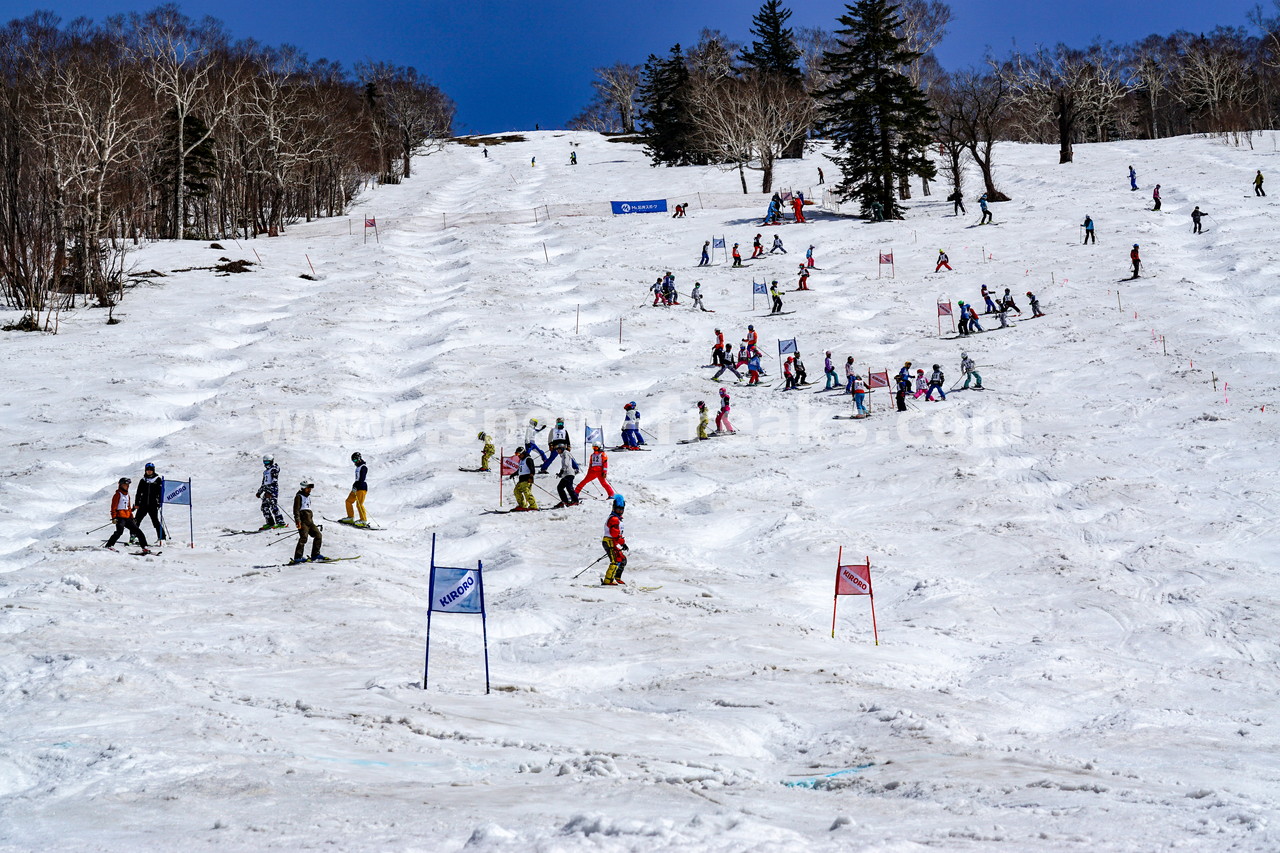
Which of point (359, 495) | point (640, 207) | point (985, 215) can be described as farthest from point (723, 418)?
point (640, 207)

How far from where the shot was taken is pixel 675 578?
15812 mm

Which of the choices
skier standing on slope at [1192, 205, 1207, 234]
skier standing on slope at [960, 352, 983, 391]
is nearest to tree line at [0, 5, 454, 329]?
skier standing on slope at [960, 352, 983, 391]

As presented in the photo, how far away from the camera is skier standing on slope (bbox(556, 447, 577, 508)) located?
66.4 ft

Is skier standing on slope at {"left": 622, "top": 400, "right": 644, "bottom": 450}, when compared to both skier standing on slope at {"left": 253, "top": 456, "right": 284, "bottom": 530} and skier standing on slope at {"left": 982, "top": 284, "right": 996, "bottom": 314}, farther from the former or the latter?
skier standing on slope at {"left": 982, "top": 284, "right": 996, "bottom": 314}

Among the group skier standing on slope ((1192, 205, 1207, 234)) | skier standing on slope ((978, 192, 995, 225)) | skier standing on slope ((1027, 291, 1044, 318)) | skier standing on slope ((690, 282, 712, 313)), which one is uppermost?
skier standing on slope ((978, 192, 995, 225))

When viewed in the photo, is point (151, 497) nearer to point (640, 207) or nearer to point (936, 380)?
point (936, 380)

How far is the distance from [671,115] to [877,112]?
119 feet

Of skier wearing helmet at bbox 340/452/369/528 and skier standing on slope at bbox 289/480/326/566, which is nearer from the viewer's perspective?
skier standing on slope at bbox 289/480/326/566

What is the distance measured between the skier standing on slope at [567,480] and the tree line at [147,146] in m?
26.9

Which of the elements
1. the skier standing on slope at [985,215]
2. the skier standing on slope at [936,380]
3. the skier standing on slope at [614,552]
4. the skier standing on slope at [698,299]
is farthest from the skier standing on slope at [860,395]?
the skier standing on slope at [985,215]

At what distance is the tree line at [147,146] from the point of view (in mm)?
40656

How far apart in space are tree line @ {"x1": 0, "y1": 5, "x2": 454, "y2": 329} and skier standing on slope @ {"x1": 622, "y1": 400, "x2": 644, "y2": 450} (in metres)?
25.2

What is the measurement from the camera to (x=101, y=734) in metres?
8.25

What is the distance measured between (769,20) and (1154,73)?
45.5 meters
